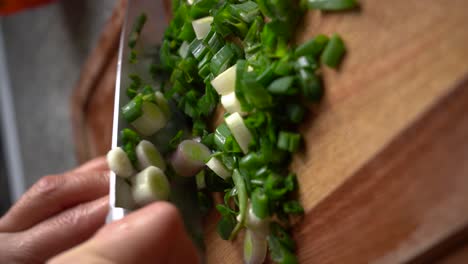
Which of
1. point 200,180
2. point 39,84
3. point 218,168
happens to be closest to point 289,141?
point 218,168

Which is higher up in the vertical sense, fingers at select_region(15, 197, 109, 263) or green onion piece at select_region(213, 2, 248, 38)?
green onion piece at select_region(213, 2, 248, 38)

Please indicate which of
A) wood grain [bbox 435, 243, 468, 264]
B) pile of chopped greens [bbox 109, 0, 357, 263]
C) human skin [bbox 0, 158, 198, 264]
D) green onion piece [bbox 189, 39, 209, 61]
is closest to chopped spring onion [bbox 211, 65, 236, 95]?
pile of chopped greens [bbox 109, 0, 357, 263]

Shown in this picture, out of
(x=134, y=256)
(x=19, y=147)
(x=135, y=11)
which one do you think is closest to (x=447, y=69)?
(x=134, y=256)

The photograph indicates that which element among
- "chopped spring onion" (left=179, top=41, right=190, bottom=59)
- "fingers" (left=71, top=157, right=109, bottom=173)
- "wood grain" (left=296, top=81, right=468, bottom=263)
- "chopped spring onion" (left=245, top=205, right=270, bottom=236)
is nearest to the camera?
"wood grain" (left=296, top=81, right=468, bottom=263)

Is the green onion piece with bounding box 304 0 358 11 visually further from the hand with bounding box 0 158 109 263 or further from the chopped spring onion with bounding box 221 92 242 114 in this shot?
the hand with bounding box 0 158 109 263

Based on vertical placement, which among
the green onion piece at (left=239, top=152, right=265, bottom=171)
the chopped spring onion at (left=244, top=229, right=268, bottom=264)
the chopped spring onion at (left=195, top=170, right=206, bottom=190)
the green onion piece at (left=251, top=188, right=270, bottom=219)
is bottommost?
the chopped spring onion at (left=244, top=229, right=268, bottom=264)

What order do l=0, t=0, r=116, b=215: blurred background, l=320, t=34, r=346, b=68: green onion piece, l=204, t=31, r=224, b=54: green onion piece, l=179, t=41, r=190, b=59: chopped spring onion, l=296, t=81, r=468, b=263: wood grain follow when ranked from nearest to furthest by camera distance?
l=296, t=81, r=468, b=263: wood grain < l=320, t=34, r=346, b=68: green onion piece < l=204, t=31, r=224, b=54: green onion piece < l=179, t=41, r=190, b=59: chopped spring onion < l=0, t=0, r=116, b=215: blurred background

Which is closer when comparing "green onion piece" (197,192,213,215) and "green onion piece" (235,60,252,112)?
"green onion piece" (235,60,252,112)

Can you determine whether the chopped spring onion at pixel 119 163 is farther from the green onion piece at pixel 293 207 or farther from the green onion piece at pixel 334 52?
the green onion piece at pixel 334 52
